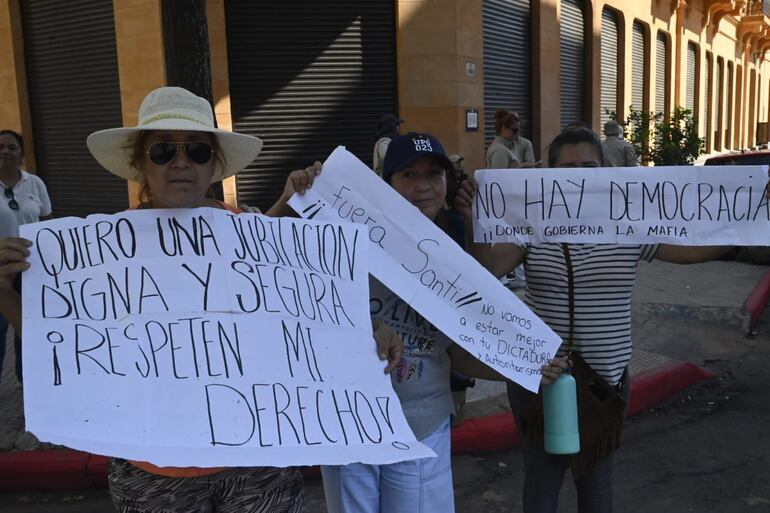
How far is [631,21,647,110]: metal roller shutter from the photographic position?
1961 cm

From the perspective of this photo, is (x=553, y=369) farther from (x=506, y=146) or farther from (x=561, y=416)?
(x=506, y=146)

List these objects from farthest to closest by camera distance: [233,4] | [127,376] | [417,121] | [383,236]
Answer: [417,121] < [233,4] < [383,236] < [127,376]

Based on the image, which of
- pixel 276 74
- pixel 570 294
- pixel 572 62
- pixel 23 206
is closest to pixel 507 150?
pixel 276 74

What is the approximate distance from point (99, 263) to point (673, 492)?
3.43m

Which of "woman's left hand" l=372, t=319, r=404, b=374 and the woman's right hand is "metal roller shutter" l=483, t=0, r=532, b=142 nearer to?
"woman's left hand" l=372, t=319, r=404, b=374

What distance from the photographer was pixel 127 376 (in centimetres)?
188

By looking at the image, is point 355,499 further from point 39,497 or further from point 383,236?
point 39,497

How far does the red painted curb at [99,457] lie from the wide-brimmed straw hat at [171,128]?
8.15 ft

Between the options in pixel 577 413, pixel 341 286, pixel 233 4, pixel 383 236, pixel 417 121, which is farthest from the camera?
pixel 417 121

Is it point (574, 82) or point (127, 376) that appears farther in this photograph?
point (574, 82)

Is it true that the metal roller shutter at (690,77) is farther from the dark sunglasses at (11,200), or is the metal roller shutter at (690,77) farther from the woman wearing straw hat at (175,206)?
the woman wearing straw hat at (175,206)

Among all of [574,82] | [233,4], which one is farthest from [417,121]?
[574,82]

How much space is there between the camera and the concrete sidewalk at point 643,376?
4223 millimetres

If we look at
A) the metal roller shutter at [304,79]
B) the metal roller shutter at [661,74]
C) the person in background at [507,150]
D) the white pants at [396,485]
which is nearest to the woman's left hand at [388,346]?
the white pants at [396,485]
